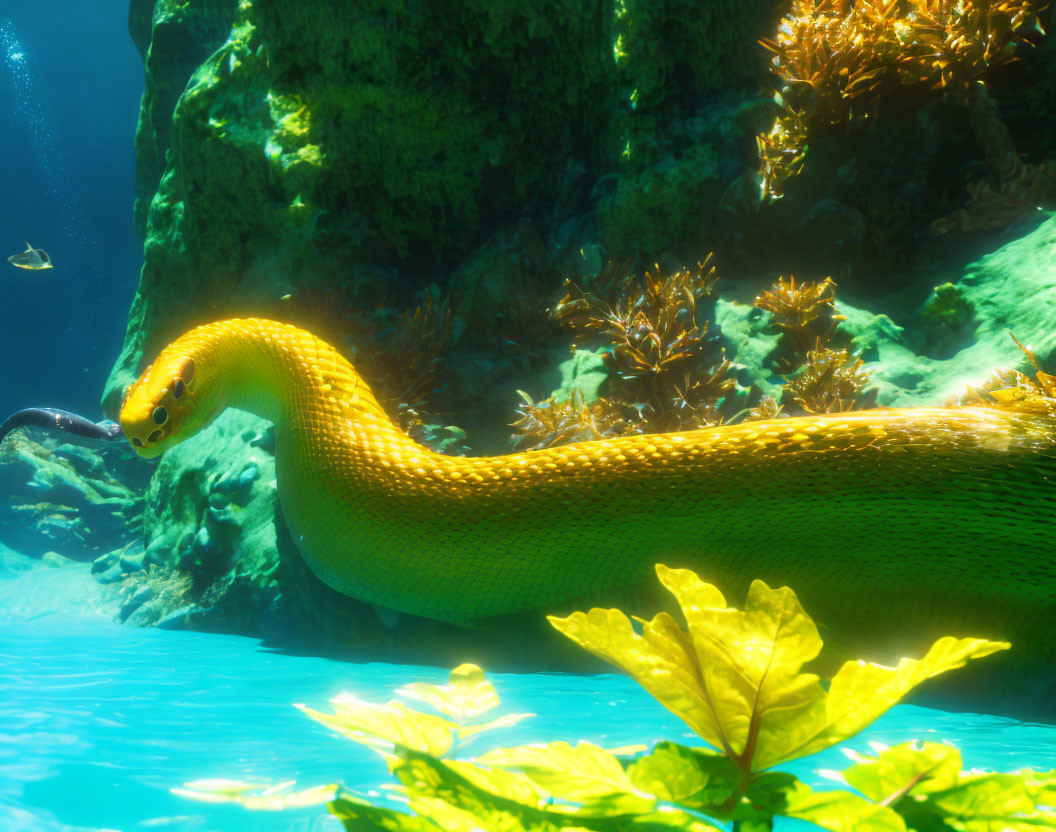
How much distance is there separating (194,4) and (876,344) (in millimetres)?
11204

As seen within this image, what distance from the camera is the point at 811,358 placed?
15.4 ft

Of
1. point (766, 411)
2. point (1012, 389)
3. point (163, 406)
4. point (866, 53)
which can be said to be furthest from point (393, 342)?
point (866, 53)

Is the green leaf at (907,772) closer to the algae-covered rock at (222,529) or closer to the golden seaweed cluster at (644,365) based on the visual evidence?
the golden seaweed cluster at (644,365)

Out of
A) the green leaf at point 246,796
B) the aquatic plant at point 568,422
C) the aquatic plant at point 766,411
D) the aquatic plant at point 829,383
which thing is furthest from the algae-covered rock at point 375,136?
the green leaf at point 246,796

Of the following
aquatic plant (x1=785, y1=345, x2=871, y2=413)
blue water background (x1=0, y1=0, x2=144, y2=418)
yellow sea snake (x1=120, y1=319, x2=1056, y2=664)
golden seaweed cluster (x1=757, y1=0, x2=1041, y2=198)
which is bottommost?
yellow sea snake (x1=120, y1=319, x2=1056, y2=664)

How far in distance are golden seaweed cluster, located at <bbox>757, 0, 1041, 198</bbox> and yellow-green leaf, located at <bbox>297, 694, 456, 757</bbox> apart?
622 cm

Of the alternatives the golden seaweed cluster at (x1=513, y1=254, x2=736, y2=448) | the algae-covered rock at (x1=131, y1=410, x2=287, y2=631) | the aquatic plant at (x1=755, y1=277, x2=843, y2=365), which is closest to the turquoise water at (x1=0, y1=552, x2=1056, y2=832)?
the algae-covered rock at (x1=131, y1=410, x2=287, y2=631)

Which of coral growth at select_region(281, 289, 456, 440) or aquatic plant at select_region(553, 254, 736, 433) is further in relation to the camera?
coral growth at select_region(281, 289, 456, 440)

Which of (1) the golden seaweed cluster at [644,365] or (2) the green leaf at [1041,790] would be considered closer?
(2) the green leaf at [1041,790]

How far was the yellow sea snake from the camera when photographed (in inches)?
100

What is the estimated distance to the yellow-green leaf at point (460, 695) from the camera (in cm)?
70

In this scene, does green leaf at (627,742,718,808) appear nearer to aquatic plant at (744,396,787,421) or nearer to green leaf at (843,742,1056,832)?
green leaf at (843,742,1056,832)

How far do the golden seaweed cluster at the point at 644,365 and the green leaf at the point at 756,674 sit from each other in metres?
4.01

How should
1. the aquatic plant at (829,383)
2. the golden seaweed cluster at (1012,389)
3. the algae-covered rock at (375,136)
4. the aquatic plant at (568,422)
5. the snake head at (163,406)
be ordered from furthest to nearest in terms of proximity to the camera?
the algae-covered rock at (375,136) < the aquatic plant at (568,422) < the aquatic plant at (829,383) < the snake head at (163,406) < the golden seaweed cluster at (1012,389)
